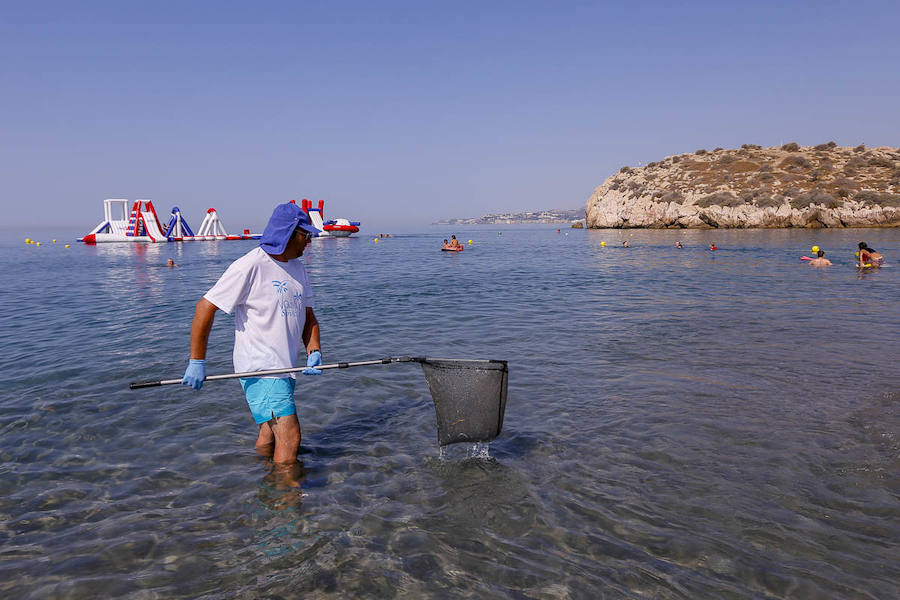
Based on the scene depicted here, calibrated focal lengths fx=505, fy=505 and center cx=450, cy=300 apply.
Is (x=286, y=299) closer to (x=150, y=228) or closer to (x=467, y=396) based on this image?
(x=467, y=396)

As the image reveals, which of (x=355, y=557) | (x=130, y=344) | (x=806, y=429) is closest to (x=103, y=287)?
(x=130, y=344)

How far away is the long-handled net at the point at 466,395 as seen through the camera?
5113 millimetres

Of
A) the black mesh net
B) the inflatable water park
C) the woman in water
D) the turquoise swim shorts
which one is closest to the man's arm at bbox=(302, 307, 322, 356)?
the turquoise swim shorts

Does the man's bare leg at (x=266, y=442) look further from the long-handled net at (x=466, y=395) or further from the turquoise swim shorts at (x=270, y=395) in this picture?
the long-handled net at (x=466, y=395)

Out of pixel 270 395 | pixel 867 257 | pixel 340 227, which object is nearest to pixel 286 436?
pixel 270 395

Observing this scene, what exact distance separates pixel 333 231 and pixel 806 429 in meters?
85.6

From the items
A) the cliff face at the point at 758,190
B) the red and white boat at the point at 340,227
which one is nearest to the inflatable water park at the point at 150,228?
the red and white boat at the point at 340,227

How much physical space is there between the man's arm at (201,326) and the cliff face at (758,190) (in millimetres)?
69968

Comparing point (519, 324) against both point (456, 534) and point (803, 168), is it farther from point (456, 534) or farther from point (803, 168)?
point (803, 168)

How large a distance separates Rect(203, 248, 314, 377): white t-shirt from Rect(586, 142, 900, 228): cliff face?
69308 mm

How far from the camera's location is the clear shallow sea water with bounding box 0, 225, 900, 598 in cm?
367

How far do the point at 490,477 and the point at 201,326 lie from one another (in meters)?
3.08

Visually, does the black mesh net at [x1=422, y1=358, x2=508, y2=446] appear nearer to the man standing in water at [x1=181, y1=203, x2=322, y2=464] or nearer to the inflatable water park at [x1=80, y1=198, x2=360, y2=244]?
the man standing in water at [x1=181, y1=203, x2=322, y2=464]

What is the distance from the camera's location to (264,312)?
15.0 ft
